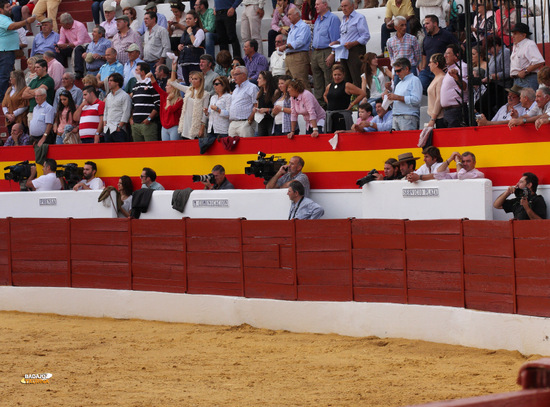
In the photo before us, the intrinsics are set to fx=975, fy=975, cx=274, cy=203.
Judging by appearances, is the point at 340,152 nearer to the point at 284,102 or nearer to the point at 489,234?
the point at 284,102

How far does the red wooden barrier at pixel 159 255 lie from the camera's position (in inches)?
459

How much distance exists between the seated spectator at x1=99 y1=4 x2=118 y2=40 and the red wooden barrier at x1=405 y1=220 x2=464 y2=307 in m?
7.72

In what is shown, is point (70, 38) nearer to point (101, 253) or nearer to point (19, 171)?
point (19, 171)

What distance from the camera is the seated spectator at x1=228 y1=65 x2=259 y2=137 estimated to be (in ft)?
39.1

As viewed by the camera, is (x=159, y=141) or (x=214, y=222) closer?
(x=214, y=222)

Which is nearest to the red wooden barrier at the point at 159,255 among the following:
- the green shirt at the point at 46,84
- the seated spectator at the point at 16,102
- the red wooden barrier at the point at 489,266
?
the green shirt at the point at 46,84

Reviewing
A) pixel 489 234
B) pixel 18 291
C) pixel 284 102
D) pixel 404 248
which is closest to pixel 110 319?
pixel 18 291

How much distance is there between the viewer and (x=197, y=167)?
12.4m

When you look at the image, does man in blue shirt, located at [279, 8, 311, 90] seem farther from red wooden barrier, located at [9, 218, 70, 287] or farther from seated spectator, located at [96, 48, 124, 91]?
red wooden barrier, located at [9, 218, 70, 287]

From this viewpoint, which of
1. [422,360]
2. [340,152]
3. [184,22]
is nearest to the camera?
[422,360]

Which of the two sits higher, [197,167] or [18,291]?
[197,167]

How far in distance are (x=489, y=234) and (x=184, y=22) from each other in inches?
288

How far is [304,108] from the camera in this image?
1134 centimetres

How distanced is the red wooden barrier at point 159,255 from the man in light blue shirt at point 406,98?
286 cm
